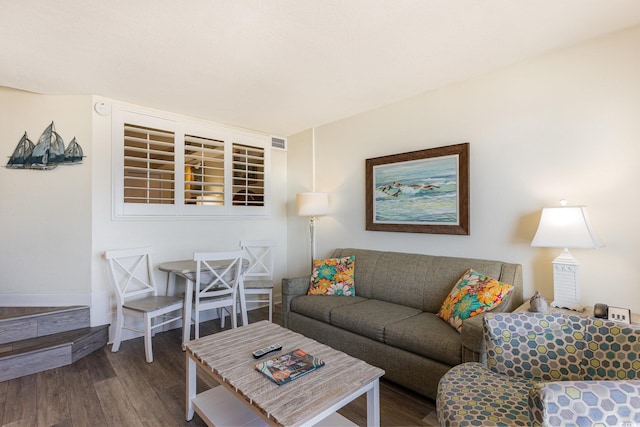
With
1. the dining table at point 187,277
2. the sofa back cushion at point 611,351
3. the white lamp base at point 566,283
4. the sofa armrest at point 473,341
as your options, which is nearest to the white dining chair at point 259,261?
the dining table at point 187,277

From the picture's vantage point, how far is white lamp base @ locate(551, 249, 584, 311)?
1972mm

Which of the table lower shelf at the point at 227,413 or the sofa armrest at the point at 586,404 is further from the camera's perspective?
the table lower shelf at the point at 227,413

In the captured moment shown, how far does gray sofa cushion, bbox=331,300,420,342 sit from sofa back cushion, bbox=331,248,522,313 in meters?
0.12

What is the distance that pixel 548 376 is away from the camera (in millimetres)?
1427

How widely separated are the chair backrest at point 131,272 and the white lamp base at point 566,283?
351 cm

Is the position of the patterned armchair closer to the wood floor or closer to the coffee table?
the coffee table

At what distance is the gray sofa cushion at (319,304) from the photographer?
2752mm

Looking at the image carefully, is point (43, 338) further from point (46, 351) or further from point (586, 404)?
point (586, 404)

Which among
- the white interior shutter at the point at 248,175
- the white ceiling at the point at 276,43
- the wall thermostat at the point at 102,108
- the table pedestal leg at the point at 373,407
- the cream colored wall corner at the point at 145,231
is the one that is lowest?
the table pedestal leg at the point at 373,407

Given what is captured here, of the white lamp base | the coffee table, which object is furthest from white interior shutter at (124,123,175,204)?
the white lamp base

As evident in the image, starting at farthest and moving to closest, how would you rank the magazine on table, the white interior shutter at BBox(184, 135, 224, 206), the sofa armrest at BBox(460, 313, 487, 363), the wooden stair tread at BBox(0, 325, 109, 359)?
the white interior shutter at BBox(184, 135, 224, 206) → the wooden stair tread at BBox(0, 325, 109, 359) → the sofa armrest at BBox(460, 313, 487, 363) → the magazine on table

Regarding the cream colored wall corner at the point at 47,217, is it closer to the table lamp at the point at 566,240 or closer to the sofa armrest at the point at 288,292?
the sofa armrest at the point at 288,292

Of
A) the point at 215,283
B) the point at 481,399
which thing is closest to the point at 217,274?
the point at 215,283

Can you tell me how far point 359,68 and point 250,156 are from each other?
2156 mm
